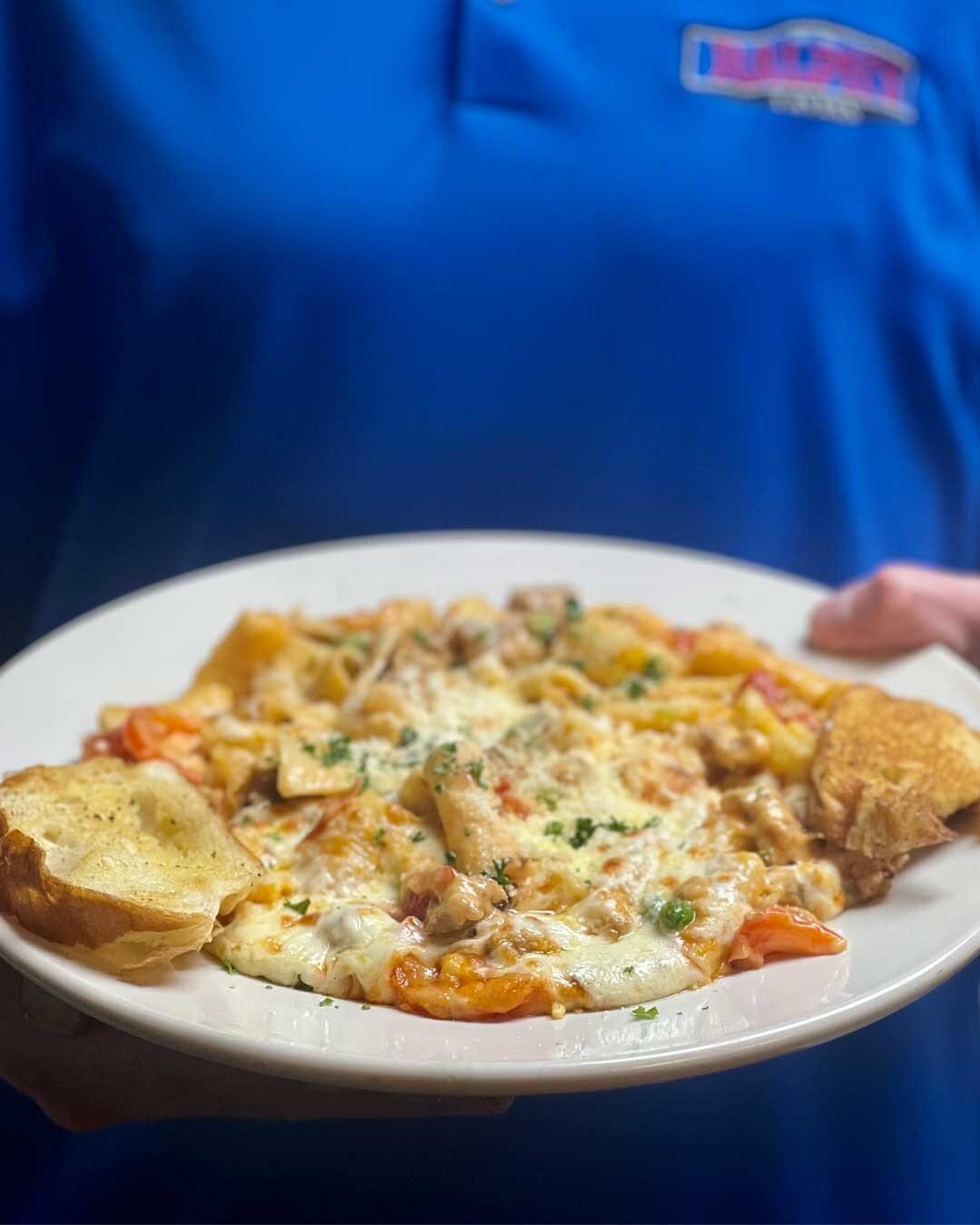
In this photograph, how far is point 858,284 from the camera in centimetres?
380

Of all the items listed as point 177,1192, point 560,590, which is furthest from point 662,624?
point 177,1192

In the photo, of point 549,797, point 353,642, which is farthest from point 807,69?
point 549,797

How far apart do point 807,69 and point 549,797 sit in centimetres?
240

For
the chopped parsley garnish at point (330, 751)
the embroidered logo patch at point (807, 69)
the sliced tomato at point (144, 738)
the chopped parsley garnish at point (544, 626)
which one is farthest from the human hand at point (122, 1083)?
the embroidered logo patch at point (807, 69)

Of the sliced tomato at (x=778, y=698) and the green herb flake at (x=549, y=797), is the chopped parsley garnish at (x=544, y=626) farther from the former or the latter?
the green herb flake at (x=549, y=797)

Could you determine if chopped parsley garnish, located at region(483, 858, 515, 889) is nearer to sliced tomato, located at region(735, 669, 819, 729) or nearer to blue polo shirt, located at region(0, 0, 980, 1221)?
sliced tomato, located at region(735, 669, 819, 729)

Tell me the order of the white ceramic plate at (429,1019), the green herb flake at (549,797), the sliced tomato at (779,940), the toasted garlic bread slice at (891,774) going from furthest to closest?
the green herb flake at (549,797)
the toasted garlic bread slice at (891,774)
the sliced tomato at (779,940)
the white ceramic plate at (429,1019)

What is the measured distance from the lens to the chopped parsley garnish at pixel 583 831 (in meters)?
2.43

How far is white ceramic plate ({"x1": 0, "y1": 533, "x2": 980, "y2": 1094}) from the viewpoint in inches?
70.3

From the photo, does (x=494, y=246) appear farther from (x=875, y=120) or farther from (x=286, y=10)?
(x=875, y=120)

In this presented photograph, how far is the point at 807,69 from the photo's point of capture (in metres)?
3.80

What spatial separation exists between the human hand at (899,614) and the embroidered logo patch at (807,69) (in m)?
1.46

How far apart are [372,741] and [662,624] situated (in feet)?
2.91

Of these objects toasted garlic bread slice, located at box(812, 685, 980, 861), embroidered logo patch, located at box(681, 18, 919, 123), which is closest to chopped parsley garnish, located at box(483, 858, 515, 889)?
toasted garlic bread slice, located at box(812, 685, 980, 861)
